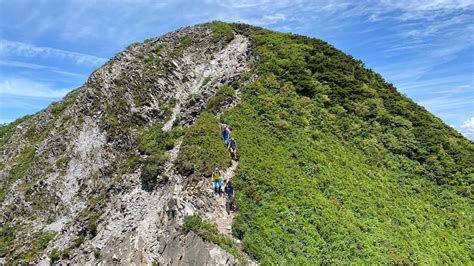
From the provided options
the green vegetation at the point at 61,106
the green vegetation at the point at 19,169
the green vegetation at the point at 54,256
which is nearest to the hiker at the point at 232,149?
the green vegetation at the point at 54,256

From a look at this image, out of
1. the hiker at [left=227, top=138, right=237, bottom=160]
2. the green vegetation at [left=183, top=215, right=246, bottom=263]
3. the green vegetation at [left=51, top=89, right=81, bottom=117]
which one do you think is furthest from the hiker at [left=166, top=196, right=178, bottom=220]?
the green vegetation at [left=51, top=89, right=81, bottom=117]

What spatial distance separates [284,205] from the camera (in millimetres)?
28375

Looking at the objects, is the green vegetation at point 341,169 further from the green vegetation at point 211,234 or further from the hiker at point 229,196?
the green vegetation at point 211,234

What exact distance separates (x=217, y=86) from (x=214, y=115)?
7304 millimetres

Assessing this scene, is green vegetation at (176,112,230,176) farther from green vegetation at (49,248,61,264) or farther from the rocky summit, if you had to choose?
green vegetation at (49,248,61,264)

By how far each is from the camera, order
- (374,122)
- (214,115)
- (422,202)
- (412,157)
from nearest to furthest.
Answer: (422,202) < (214,115) < (412,157) < (374,122)

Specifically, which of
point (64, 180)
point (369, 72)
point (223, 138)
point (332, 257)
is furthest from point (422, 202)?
point (64, 180)

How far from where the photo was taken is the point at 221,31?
6134cm

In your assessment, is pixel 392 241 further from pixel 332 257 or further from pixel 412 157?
pixel 412 157

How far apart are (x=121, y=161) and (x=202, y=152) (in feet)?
51.4

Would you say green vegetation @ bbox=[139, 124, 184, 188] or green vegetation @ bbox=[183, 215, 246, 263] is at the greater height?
green vegetation @ bbox=[139, 124, 184, 188]

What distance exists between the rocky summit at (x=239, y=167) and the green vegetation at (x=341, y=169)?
0.47ft

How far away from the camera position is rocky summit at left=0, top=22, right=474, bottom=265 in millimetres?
26688

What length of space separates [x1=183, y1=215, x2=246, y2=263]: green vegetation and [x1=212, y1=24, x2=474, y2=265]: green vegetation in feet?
3.95
